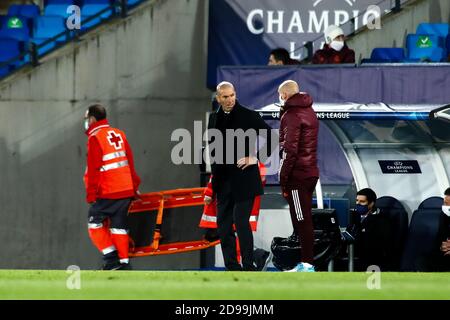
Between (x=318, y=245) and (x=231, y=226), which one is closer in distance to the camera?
(x=231, y=226)

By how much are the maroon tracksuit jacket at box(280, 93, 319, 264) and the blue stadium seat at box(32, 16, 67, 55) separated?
9.07 metres

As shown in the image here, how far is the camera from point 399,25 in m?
18.0

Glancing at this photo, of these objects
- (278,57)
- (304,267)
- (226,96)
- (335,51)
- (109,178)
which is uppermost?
(335,51)

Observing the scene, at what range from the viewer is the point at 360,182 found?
42.8 feet

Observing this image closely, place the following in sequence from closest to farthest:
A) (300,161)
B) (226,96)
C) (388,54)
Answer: (300,161), (226,96), (388,54)

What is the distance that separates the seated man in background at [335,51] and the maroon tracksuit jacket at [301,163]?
4958mm

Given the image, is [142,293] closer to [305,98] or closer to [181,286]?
[181,286]

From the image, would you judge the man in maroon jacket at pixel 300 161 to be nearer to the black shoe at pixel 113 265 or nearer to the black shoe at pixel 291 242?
the black shoe at pixel 291 242

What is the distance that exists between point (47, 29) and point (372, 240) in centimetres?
850

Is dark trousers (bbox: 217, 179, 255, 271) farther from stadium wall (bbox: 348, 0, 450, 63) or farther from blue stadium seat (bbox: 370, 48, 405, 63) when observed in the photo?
stadium wall (bbox: 348, 0, 450, 63)

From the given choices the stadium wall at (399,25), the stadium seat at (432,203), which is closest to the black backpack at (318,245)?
the stadium seat at (432,203)

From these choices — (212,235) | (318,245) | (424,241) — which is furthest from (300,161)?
(212,235)

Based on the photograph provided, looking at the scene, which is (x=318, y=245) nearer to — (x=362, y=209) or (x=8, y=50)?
(x=362, y=209)
